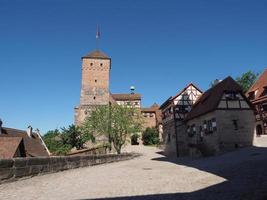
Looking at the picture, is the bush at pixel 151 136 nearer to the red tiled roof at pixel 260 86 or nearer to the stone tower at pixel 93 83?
the stone tower at pixel 93 83

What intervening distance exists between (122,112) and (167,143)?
8065 millimetres

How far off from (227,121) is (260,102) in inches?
516

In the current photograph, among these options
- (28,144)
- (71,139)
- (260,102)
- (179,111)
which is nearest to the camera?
(28,144)

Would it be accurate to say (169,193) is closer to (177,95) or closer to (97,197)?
(97,197)

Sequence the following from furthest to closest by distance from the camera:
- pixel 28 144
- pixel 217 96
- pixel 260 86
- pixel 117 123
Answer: pixel 117 123, pixel 260 86, pixel 28 144, pixel 217 96

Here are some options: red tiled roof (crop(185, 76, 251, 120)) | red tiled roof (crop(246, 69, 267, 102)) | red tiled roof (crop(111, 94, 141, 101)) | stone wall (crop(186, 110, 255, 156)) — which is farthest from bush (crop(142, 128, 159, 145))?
stone wall (crop(186, 110, 255, 156))

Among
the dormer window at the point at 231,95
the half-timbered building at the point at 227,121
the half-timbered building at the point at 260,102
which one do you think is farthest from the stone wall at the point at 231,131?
the half-timbered building at the point at 260,102

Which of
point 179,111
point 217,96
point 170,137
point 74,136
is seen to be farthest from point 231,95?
point 74,136

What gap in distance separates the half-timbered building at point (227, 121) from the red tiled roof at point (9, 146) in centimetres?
1740

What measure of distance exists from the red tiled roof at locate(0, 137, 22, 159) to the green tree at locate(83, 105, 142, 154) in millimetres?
17456

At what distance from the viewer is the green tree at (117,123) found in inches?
1729

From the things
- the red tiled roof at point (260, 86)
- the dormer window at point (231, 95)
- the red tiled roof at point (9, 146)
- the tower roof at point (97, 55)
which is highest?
the tower roof at point (97, 55)

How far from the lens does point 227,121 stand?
2823 centimetres

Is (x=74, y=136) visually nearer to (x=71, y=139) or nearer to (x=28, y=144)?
(x=71, y=139)
